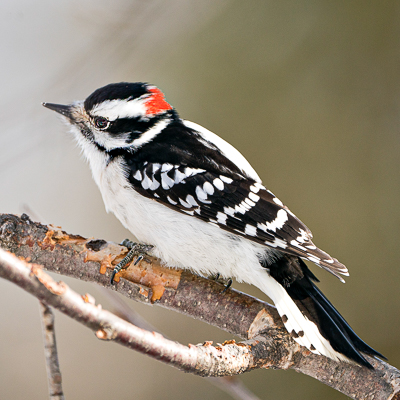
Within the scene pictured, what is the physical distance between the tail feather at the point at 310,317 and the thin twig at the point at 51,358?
0.76m

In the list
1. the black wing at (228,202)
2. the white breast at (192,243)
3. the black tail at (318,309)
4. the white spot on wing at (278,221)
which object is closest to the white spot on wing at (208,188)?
the black wing at (228,202)

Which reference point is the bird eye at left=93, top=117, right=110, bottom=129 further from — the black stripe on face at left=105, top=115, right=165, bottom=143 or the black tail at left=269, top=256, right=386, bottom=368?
the black tail at left=269, top=256, right=386, bottom=368

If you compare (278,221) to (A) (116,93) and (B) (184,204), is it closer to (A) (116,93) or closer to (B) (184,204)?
(B) (184,204)

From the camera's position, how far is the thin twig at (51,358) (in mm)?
1094

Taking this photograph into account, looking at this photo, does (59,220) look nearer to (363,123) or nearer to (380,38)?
(363,123)

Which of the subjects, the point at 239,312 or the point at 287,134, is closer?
the point at 239,312

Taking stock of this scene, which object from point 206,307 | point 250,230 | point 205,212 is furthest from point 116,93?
point 206,307

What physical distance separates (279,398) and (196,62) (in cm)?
266

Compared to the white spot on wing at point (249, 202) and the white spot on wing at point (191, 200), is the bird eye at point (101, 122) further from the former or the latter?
the white spot on wing at point (249, 202)

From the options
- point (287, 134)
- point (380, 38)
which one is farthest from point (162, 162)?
point (380, 38)

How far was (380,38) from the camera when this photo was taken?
3178 millimetres

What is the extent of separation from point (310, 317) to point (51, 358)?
86 centimetres

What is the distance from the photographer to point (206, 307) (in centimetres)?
163

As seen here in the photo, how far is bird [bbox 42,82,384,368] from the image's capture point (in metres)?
1.52
